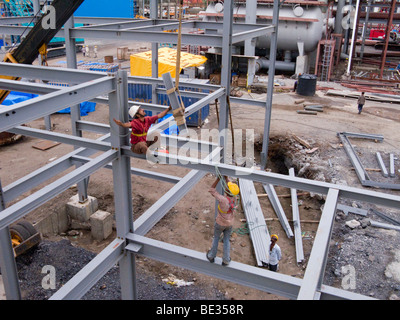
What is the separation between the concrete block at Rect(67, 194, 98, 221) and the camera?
11266 millimetres

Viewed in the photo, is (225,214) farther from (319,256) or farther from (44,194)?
(44,194)

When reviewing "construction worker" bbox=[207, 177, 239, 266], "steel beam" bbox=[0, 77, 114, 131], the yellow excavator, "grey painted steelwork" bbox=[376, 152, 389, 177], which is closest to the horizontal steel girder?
"construction worker" bbox=[207, 177, 239, 266]

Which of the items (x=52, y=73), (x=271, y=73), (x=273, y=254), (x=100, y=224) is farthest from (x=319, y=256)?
(x=271, y=73)

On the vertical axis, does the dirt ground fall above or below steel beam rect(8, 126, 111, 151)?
below

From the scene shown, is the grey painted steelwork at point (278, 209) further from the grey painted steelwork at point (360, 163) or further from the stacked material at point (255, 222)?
the grey painted steelwork at point (360, 163)

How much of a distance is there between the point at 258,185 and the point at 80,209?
6.74 metres

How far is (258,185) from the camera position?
47.0ft

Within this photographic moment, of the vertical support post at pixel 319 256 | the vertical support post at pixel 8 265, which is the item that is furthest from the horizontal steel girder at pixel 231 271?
the vertical support post at pixel 8 265

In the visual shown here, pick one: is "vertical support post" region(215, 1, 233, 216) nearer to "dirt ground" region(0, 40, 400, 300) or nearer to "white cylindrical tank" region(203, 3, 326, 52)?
"dirt ground" region(0, 40, 400, 300)

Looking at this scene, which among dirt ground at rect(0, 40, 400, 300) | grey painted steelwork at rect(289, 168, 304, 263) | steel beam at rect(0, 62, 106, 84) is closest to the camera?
steel beam at rect(0, 62, 106, 84)

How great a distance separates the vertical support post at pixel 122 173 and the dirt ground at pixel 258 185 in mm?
4276

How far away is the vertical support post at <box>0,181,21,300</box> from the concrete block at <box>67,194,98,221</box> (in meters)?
4.38

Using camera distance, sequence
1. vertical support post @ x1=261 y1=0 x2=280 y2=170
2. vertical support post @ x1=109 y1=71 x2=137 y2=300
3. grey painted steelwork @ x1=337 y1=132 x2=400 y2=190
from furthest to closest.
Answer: grey painted steelwork @ x1=337 y1=132 x2=400 y2=190, vertical support post @ x1=261 y1=0 x2=280 y2=170, vertical support post @ x1=109 y1=71 x2=137 y2=300

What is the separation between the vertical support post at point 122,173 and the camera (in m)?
4.98
